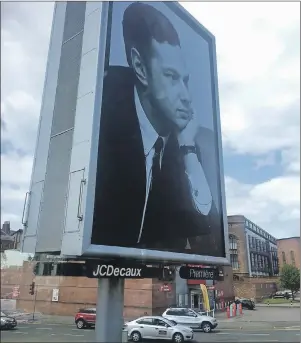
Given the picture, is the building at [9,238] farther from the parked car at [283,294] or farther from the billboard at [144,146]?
the parked car at [283,294]

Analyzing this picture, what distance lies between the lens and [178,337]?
337 centimetres

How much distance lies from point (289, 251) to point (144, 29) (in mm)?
3805

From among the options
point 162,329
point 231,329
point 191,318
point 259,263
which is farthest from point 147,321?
point 259,263

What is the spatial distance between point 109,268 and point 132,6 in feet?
10.0

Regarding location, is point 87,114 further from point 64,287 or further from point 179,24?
point 179,24

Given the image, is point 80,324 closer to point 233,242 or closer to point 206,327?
point 206,327

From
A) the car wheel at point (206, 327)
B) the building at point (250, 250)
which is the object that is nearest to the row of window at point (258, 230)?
the building at point (250, 250)

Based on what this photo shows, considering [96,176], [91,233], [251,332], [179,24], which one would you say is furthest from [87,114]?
[251,332]

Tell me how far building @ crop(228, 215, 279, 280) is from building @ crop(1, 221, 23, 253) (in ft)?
9.17

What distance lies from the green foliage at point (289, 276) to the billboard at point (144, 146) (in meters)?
1.56

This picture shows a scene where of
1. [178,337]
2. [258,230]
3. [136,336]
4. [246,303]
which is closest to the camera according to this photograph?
[136,336]

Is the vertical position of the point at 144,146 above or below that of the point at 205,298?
above

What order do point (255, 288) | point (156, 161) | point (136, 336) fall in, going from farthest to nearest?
point (255, 288), point (156, 161), point (136, 336)

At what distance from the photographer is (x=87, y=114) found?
2971 mm
